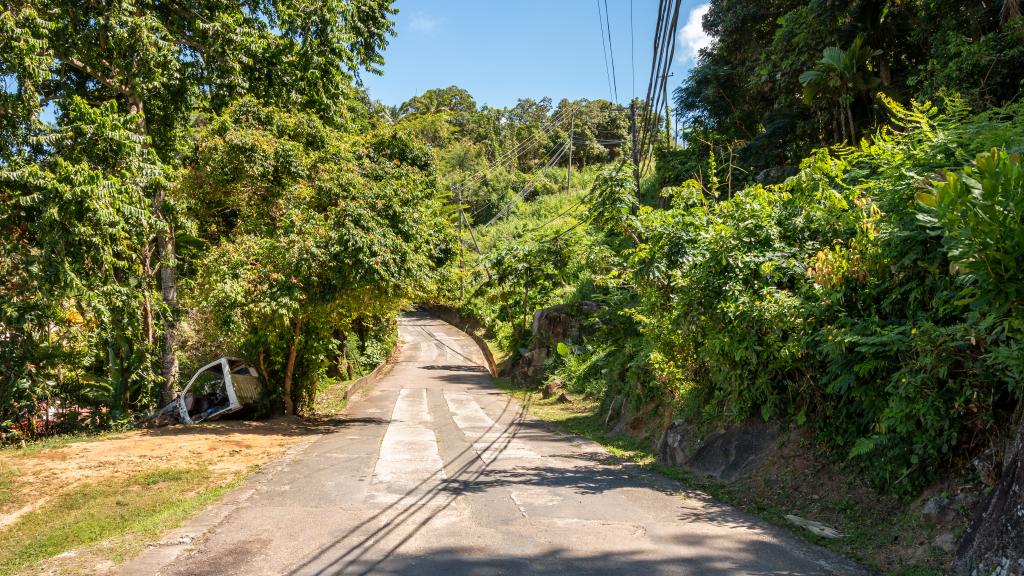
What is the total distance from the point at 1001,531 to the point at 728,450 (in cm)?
→ 473

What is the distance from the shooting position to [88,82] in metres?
17.0

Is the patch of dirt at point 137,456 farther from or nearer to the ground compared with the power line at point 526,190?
nearer to the ground

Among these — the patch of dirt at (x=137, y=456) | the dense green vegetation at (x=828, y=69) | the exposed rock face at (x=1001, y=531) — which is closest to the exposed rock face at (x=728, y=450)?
the exposed rock face at (x=1001, y=531)

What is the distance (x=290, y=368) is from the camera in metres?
17.6

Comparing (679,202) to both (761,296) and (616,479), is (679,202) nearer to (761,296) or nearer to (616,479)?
(761,296)

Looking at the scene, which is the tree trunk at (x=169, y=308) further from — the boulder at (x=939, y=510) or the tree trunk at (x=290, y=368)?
the boulder at (x=939, y=510)

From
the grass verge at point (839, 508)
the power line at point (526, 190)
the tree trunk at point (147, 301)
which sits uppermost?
the power line at point (526, 190)

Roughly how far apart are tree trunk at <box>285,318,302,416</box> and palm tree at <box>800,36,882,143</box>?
1531 cm

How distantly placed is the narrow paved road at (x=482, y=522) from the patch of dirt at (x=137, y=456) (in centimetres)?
126

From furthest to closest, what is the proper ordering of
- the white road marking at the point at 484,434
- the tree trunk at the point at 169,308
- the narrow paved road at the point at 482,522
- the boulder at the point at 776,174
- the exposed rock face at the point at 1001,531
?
the boulder at the point at 776,174 < the tree trunk at the point at 169,308 < the white road marking at the point at 484,434 < the narrow paved road at the point at 482,522 < the exposed rock face at the point at 1001,531

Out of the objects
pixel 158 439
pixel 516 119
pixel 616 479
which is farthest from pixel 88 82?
pixel 516 119

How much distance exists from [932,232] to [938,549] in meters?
2.63

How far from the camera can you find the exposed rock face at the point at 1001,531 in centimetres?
423

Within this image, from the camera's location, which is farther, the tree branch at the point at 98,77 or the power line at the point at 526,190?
the power line at the point at 526,190
